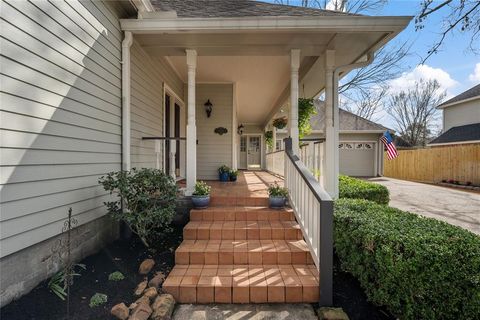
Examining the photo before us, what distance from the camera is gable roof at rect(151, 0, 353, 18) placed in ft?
13.7

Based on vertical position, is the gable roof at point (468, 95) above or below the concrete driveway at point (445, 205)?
above

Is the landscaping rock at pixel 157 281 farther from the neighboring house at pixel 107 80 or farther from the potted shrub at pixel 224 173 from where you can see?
the potted shrub at pixel 224 173

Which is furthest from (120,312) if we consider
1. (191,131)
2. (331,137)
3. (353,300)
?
(331,137)

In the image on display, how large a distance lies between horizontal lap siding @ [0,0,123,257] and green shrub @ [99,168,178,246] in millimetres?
273

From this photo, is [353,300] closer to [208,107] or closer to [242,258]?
[242,258]

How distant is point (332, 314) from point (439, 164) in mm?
13976

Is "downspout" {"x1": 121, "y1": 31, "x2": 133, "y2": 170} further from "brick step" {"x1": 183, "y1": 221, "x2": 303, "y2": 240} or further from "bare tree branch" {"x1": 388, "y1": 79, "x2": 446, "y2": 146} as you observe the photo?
"bare tree branch" {"x1": 388, "y1": 79, "x2": 446, "y2": 146}

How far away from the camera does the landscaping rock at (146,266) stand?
2.74 metres

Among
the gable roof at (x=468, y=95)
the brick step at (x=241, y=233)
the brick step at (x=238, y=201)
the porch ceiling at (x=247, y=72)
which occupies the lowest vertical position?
the brick step at (x=241, y=233)

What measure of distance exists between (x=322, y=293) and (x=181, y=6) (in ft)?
17.1

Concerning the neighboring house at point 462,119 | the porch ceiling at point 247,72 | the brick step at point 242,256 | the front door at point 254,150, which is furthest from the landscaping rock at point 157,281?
the neighboring house at point 462,119

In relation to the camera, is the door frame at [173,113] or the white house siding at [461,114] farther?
the white house siding at [461,114]

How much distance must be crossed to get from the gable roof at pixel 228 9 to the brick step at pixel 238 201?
113 inches

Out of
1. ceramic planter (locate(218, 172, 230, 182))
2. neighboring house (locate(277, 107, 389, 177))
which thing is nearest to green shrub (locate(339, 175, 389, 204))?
ceramic planter (locate(218, 172, 230, 182))
